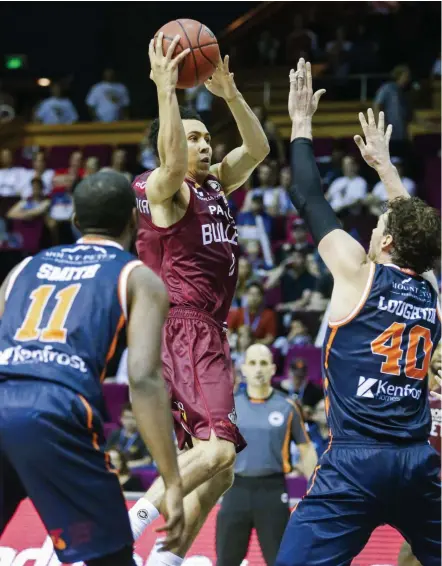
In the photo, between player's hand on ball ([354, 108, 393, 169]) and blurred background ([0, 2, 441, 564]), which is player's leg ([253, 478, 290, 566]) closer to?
blurred background ([0, 2, 441, 564])

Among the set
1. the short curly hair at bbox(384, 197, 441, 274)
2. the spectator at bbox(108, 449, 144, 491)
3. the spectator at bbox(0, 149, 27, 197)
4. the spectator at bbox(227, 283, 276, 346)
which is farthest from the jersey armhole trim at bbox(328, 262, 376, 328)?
the spectator at bbox(0, 149, 27, 197)

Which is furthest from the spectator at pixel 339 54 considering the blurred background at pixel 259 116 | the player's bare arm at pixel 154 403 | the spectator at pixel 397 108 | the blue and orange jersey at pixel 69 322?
the player's bare arm at pixel 154 403

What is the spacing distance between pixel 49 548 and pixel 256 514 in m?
2.02

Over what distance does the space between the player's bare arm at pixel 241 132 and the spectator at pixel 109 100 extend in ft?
37.7

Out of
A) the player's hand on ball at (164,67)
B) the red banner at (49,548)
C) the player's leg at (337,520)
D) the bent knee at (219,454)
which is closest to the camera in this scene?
the player's leg at (337,520)

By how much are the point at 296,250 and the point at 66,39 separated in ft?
25.7

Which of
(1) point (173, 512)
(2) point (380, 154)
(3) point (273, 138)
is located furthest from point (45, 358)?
(3) point (273, 138)

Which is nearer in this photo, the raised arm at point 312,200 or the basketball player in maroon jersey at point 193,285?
the raised arm at point 312,200

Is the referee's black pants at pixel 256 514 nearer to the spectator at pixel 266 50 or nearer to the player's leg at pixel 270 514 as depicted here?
A: the player's leg at pixel 270 514

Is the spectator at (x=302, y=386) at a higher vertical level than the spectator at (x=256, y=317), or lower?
lower

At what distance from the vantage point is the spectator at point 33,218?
14.5 m

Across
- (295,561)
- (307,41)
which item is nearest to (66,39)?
(307,41)

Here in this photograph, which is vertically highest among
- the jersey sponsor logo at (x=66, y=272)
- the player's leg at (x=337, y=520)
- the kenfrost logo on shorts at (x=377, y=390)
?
the jersey sponsor logo at (x=66, y=272)

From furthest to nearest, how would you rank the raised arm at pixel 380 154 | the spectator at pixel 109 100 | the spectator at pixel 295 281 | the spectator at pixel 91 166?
the spectator at pixel 109 100 < the spectator at pixel 91 166 < the spectator at pixel 295 281 < the raised arm at pixel 380 154
